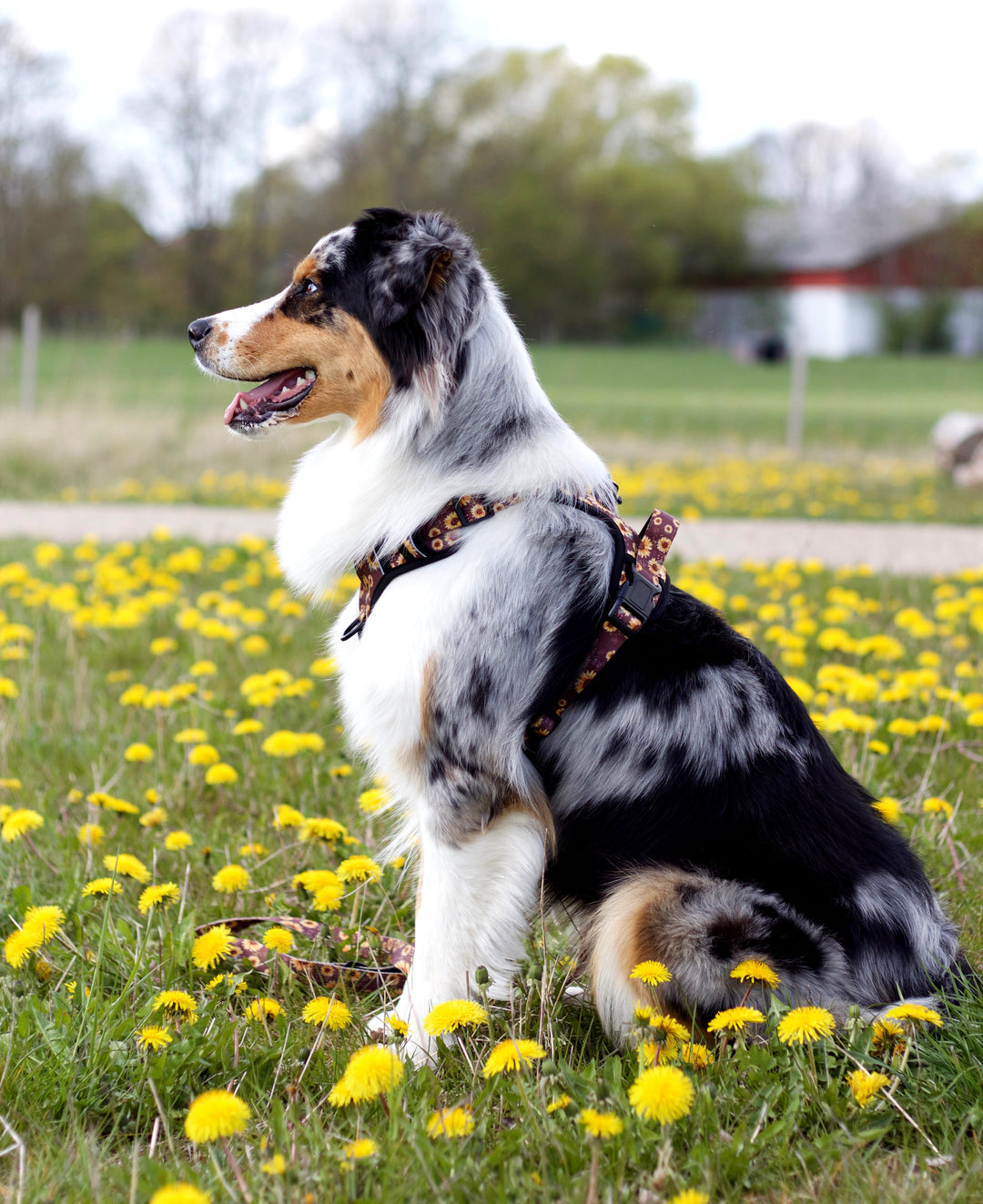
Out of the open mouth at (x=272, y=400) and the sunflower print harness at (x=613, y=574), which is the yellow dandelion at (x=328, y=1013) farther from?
the open mouth at (x=272, y=400)

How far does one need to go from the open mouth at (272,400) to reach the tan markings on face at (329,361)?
0.07 feet

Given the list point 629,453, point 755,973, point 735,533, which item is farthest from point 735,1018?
point 629,453

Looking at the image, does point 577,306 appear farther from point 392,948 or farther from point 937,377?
point 392,948

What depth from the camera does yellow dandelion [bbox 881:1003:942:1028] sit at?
2.07 m

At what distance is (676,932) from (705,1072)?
0.90ft

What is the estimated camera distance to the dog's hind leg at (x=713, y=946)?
7.30 ft

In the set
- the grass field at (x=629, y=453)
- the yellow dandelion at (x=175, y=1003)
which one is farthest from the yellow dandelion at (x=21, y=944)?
the grass field at (x=629, y=453)

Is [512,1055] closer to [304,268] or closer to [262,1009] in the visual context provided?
[262,1009]

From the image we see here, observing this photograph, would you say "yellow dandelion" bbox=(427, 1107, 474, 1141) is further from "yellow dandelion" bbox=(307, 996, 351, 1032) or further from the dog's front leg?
the dog's front leg

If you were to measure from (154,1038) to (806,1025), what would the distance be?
1302 mm

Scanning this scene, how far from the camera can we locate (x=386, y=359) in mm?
2682

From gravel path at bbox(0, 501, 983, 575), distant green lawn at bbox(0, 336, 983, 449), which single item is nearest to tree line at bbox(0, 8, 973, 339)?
distant green lawn at bbox(0, 336, 983, 449)

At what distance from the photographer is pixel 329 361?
278 centimetres

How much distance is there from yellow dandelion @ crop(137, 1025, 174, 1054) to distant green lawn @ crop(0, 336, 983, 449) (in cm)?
1405
